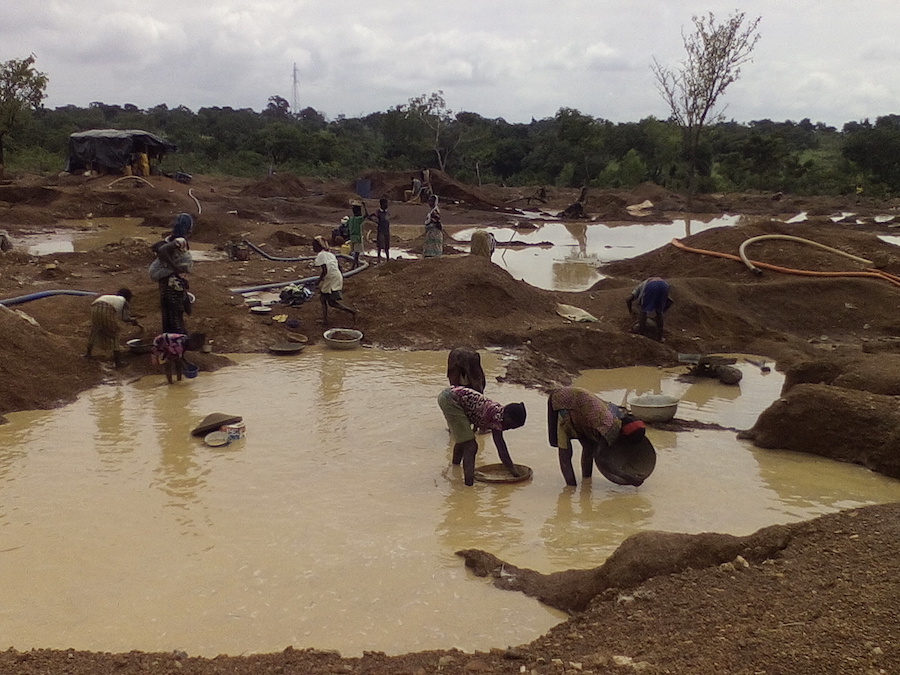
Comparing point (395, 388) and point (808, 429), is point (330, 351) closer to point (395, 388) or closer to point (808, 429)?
point (395, 388)

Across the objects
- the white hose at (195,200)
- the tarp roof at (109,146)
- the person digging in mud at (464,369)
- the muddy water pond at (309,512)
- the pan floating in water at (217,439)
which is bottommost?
the muddy water pond at (309,512)

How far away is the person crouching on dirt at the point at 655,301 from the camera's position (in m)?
11.6

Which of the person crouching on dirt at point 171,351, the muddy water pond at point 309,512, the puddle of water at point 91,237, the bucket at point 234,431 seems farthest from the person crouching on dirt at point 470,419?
the puddle of water at point 91,237

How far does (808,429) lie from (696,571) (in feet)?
13.0

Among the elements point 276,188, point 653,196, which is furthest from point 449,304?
point 653,196

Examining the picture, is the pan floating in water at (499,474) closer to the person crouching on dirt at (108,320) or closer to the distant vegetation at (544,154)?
the person crouching on dirt at (108,320)

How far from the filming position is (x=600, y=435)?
6.45 m

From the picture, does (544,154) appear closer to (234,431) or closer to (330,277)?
(330,277)

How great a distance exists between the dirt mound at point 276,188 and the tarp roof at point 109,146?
4602 mm

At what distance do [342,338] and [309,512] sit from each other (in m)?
5.83

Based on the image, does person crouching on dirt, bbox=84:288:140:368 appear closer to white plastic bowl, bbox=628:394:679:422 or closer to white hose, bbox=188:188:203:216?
white plastic bowl, bbox=628:394:679:422

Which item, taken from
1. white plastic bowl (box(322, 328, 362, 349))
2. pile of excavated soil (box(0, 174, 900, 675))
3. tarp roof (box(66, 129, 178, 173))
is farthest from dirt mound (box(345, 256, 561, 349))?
tarp roof (box(66, 129, 178, 173))

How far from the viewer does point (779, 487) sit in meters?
7.02

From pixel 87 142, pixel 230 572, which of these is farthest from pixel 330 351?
pixel 87 142
